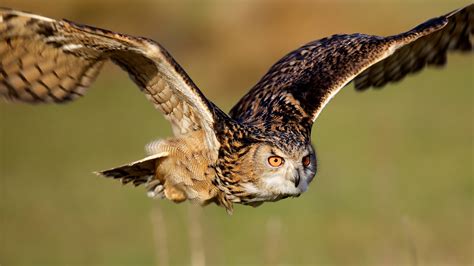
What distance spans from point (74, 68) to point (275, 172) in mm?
1377

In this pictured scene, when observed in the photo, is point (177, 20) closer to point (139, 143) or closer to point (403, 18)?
point (403, 18)

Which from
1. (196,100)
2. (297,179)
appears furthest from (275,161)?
(196,100)

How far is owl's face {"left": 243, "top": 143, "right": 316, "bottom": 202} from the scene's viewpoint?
7.19 m

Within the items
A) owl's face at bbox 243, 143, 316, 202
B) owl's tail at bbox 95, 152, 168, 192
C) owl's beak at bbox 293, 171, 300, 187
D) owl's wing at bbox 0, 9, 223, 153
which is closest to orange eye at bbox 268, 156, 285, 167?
owl's face at bbox 243, 143, 316, 202

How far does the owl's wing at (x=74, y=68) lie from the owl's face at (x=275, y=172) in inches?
11.7

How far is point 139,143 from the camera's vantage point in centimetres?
1848

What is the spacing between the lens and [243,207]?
1503 cm

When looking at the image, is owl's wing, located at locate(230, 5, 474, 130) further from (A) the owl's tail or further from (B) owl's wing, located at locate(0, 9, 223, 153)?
(A) the owl's tail

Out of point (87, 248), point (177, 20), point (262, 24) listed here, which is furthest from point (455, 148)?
point (177, 20)

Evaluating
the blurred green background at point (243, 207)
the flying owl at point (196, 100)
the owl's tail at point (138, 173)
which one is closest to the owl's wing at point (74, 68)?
the flying owl at point (196, 100)

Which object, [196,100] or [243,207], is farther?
[243,207]

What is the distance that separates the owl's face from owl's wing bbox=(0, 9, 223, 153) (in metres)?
0.30

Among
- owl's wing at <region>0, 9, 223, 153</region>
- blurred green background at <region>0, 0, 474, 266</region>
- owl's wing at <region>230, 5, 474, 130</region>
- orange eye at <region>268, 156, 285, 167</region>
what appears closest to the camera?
owl's wing at <region>0, 9, 223, 153</region>

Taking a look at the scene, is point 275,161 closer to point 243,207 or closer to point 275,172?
point 275,172
